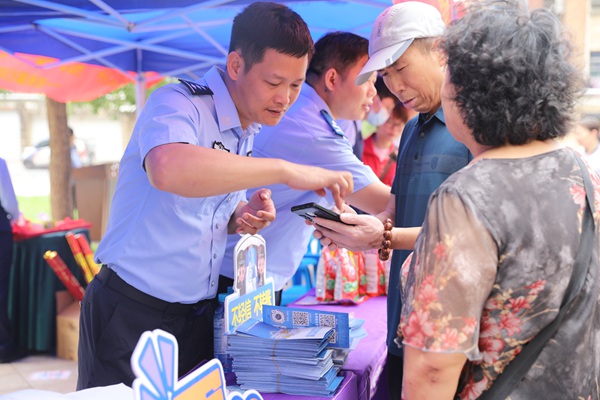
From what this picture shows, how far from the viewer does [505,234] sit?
42.6 inches

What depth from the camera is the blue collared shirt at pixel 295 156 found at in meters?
2.26

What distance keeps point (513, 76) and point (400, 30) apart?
79 centimetres

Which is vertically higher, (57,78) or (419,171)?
(57,78)

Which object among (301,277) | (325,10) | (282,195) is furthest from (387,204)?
(325,10)

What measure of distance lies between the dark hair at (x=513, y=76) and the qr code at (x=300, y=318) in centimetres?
79

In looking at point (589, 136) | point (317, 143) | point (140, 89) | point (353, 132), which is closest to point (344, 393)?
point (317, 143)

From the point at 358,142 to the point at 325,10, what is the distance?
88 cm

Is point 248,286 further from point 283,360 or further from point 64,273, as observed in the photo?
point 64,273

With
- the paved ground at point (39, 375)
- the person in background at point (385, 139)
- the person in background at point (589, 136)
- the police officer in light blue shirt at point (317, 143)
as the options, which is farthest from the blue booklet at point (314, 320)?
the person in background at point (589, 136)

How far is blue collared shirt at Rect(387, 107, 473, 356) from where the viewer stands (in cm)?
179

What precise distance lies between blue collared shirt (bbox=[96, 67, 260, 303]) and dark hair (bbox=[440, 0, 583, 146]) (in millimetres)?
797

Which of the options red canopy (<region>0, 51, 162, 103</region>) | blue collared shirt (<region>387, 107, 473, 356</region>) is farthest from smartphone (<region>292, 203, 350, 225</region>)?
red canopy (<region>0, 51, 162, 103</region>)

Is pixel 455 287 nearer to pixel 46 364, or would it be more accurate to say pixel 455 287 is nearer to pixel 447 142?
pixel 447 142

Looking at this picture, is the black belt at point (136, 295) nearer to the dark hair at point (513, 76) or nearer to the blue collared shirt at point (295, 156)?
the blue collared shirt at point (295, 156)
